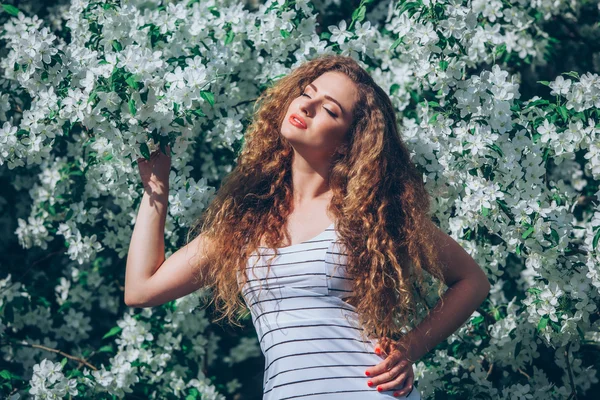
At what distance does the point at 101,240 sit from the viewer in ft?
10.8

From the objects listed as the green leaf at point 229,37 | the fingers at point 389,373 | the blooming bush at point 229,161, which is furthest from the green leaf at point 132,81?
the fingers at point 389,373

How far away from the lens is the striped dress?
215 centimetres

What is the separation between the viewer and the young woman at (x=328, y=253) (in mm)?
2201

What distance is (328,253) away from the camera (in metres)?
2.23

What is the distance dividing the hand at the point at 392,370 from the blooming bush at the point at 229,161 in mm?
648

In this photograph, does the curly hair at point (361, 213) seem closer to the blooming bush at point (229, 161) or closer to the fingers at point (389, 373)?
the fingers at point (389, 373)

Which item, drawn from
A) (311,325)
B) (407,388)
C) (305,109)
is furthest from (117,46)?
(407,388)

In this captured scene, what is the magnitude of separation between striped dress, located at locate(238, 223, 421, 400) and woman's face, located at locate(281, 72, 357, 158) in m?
0.28

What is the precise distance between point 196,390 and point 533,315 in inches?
57.1

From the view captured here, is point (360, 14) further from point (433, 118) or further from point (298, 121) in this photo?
point (298, 121)

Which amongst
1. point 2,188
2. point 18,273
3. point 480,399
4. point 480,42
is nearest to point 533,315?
point 480,399

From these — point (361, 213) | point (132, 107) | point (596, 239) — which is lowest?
point (596, 239)

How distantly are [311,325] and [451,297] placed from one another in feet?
1.64

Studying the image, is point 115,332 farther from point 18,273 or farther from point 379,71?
point 379,71
